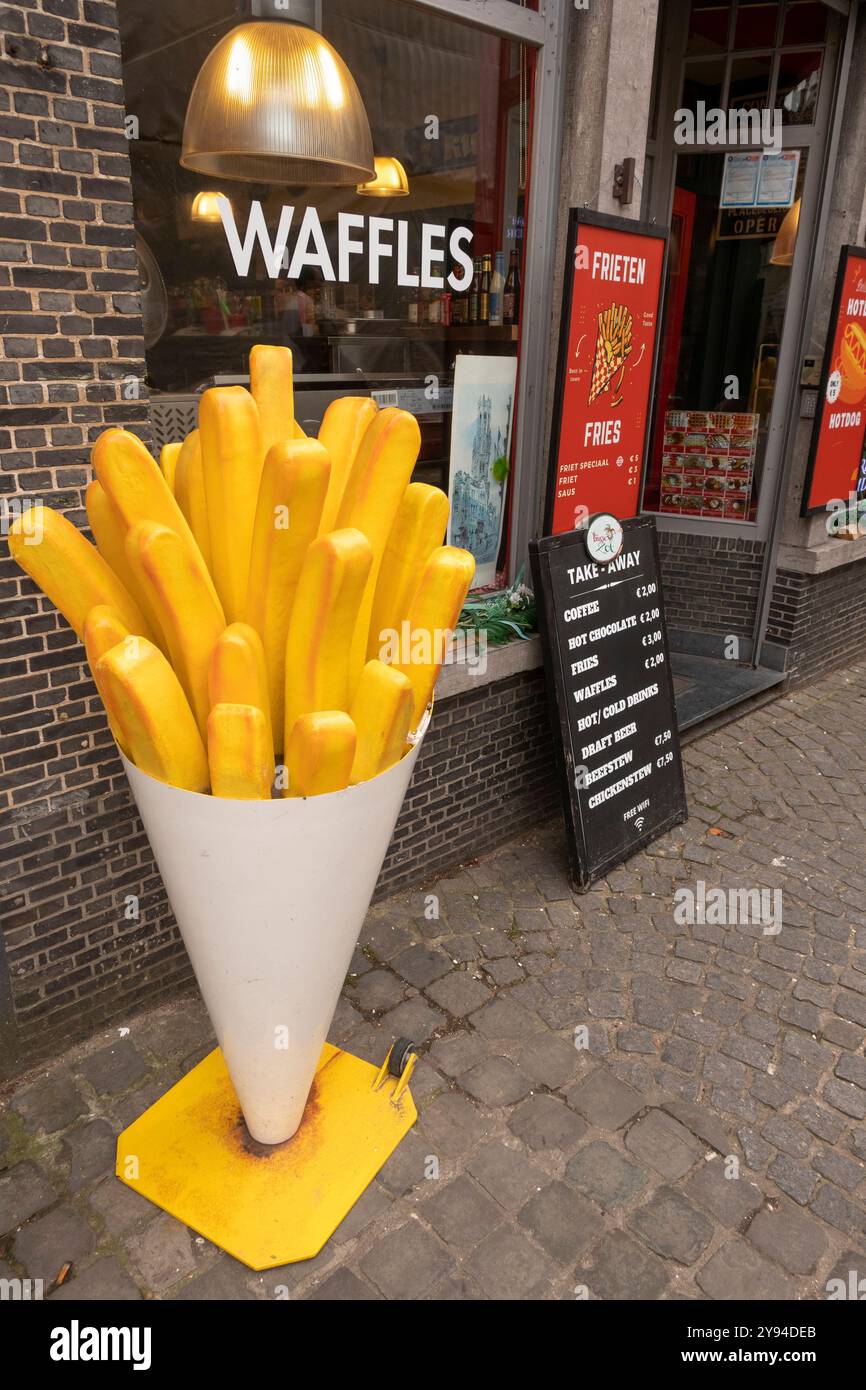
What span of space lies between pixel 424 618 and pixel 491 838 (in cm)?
273

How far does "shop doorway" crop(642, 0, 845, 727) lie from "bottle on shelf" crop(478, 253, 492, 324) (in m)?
2.84

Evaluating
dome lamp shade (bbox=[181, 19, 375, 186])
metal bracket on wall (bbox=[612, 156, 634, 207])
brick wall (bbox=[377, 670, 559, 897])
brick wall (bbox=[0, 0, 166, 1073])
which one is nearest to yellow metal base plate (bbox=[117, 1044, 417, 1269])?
brick wall (bbox=[0, 0, 166, 1073])

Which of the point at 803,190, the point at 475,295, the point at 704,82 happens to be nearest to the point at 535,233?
the point at 475,295

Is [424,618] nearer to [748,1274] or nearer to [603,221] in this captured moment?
[748,1274]

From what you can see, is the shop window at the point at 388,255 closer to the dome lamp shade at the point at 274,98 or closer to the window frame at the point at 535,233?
the window frame at the point at 535,233

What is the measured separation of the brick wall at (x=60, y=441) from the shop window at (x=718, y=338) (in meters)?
5.08

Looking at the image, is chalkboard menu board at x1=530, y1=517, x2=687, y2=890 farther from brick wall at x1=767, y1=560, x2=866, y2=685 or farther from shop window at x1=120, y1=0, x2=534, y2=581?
brick wall at x1=767, y1=560, x2=866, y2=685

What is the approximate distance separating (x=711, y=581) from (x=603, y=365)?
A: 302cm

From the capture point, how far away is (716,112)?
634 cm

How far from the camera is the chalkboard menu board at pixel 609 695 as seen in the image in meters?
4.04

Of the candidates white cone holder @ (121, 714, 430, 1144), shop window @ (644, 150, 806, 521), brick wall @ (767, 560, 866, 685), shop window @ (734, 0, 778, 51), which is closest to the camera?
white cone holder @ (121, 714, 430, 1144)

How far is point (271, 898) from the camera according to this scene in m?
2.11

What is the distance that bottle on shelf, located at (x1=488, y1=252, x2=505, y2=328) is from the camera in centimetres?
427

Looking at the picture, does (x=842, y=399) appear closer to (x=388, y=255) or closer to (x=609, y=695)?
(x=609, y=695)
